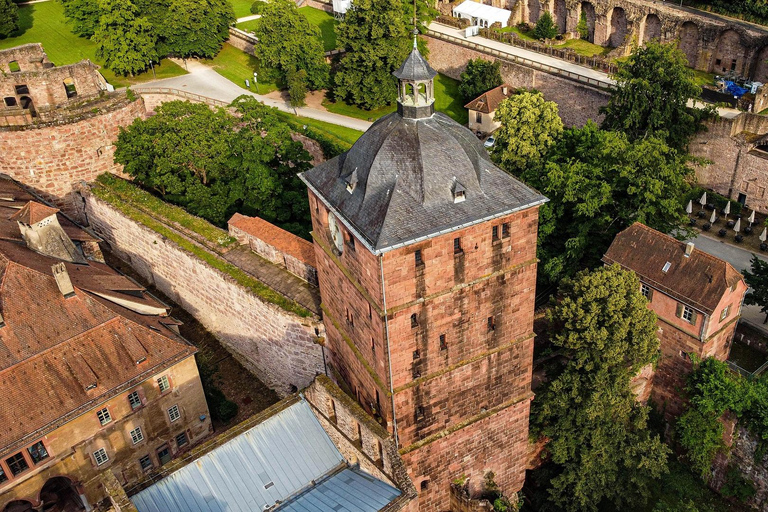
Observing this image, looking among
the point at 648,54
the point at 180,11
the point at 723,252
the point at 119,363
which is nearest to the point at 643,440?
the point at 723,252

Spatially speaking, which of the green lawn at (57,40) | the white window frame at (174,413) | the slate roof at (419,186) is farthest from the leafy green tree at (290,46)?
the slate roof at (419,186)

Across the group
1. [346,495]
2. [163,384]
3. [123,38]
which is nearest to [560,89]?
[123,38]

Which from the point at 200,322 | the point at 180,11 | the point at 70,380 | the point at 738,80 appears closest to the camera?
the point at 70,380

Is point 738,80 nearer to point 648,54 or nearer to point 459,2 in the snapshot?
point 648,54

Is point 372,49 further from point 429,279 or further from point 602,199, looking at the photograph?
point 429,279

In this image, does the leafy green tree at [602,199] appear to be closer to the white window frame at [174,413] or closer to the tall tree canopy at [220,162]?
the tall tree canopy at [220,162]

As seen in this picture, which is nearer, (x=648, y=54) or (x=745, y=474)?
(x=745, y=474)
